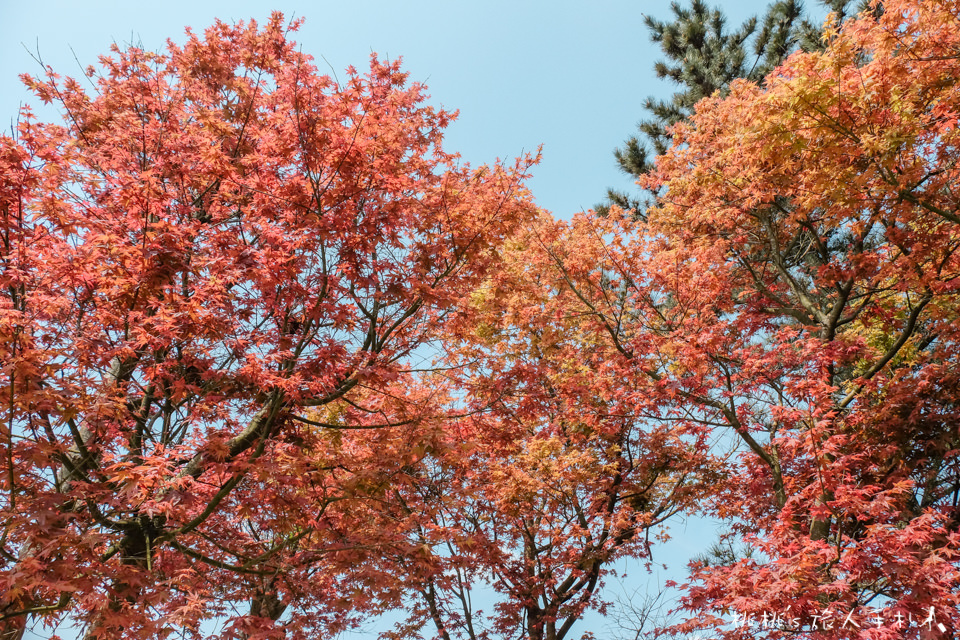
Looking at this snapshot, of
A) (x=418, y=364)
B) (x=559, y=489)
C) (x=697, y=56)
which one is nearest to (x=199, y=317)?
(x=418, y=364)

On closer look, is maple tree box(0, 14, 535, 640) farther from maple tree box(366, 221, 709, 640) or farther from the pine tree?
the pine tree

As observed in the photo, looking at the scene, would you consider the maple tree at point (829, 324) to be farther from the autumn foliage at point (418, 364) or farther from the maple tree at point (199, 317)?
the maple tree at point (199, 317)

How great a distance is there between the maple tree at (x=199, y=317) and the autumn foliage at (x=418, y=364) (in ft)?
0.14

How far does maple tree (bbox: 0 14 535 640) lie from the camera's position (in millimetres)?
5004

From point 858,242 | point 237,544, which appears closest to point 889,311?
point 858,242

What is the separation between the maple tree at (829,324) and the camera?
6.25 metres

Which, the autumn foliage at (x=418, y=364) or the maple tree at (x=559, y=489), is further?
the maple tree at (x=559, y=489)

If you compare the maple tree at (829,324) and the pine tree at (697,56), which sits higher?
the pine tree at (697,56)

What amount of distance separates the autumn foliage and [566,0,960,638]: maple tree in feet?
0.19

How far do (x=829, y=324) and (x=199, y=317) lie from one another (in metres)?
8.67

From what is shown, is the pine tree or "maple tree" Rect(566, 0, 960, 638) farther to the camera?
the pine tree

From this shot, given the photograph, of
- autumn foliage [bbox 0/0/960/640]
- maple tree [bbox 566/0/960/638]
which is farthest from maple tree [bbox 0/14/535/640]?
maple tree [bbox 566/0/960/638]

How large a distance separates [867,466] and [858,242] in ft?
18.3

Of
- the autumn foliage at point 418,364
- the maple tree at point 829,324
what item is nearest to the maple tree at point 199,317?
the autumn foliage at point 418,364
